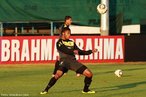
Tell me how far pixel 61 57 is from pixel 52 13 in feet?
54.6

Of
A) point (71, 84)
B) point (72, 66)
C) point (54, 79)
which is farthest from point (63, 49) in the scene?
point (71, 84)

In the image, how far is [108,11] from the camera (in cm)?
2956

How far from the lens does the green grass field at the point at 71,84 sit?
14.0 metres

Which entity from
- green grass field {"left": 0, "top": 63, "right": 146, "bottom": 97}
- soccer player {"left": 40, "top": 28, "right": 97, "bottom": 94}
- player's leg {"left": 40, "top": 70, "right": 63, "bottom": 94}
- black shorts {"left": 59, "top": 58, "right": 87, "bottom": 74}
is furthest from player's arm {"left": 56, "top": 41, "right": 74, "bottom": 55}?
green grass field {"left": 0, "top": 63, "right": 146, "bottom": 97}

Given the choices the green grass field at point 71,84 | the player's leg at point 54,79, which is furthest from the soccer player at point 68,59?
the green grass field at point 71,84

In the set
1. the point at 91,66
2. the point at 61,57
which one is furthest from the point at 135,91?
Answer: the point at 91,66

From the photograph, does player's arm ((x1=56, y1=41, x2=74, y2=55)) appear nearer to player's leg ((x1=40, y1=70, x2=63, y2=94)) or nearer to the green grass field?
player's leg ((x1=40, y1=70, x2=63, y2=94))

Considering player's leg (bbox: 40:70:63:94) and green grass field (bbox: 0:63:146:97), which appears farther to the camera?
green grass field (bbox: 0:63:146:97)

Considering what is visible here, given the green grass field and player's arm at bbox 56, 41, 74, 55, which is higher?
player's arm at bbox 56, 41, 74, 55

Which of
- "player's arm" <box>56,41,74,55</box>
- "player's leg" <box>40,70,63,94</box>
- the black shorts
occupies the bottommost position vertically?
"player's leg" <box>40,70,63,94</box>

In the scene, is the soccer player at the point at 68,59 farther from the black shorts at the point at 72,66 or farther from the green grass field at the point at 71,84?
the green grass field at the point at 71,84

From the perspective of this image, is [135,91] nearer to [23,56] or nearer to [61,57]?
[61,57]

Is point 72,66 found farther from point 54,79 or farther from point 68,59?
point 54,79

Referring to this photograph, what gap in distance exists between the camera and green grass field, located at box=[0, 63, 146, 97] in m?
14.0
